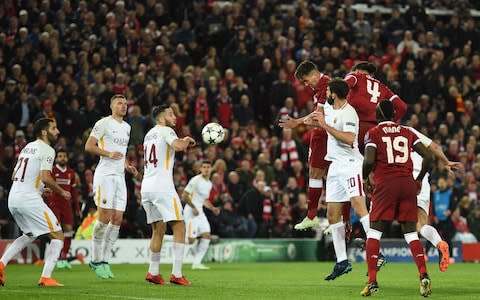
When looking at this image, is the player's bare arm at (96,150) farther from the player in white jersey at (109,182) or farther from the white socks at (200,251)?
the white socks at (200,251)

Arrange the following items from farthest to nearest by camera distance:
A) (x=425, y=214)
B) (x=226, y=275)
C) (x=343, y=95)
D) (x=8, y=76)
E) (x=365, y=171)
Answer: (x=8, y=76), (x=226, y=275), (x=425, y=214), (x=343, y=95), (x=365, y=171)

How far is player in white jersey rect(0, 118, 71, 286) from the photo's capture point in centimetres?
1429

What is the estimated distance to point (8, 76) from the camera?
2578 centimetres

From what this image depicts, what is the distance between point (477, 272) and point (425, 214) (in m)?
3.04

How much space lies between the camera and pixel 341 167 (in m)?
14.4

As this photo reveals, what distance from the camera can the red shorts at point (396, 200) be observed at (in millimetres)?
12320

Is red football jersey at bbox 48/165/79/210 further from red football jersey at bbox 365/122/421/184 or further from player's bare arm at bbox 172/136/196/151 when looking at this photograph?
red football jersey at bbox 365/122/421/184

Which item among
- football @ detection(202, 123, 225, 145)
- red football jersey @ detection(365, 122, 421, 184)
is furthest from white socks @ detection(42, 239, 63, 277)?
red football jersey @ detection(365, 122, 421, 184)

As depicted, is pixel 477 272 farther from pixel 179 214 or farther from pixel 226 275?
pixel 179 214

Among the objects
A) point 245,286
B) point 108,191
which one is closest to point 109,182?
point 108,191

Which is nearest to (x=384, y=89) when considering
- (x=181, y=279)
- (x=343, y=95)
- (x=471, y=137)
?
(x=343, y=95)

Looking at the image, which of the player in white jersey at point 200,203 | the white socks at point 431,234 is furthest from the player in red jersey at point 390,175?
the player in white jersey at point 200,203

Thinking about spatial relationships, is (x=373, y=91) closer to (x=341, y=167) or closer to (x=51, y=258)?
(x=341, y=167)

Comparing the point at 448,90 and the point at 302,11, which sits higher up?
the point at 302,11
